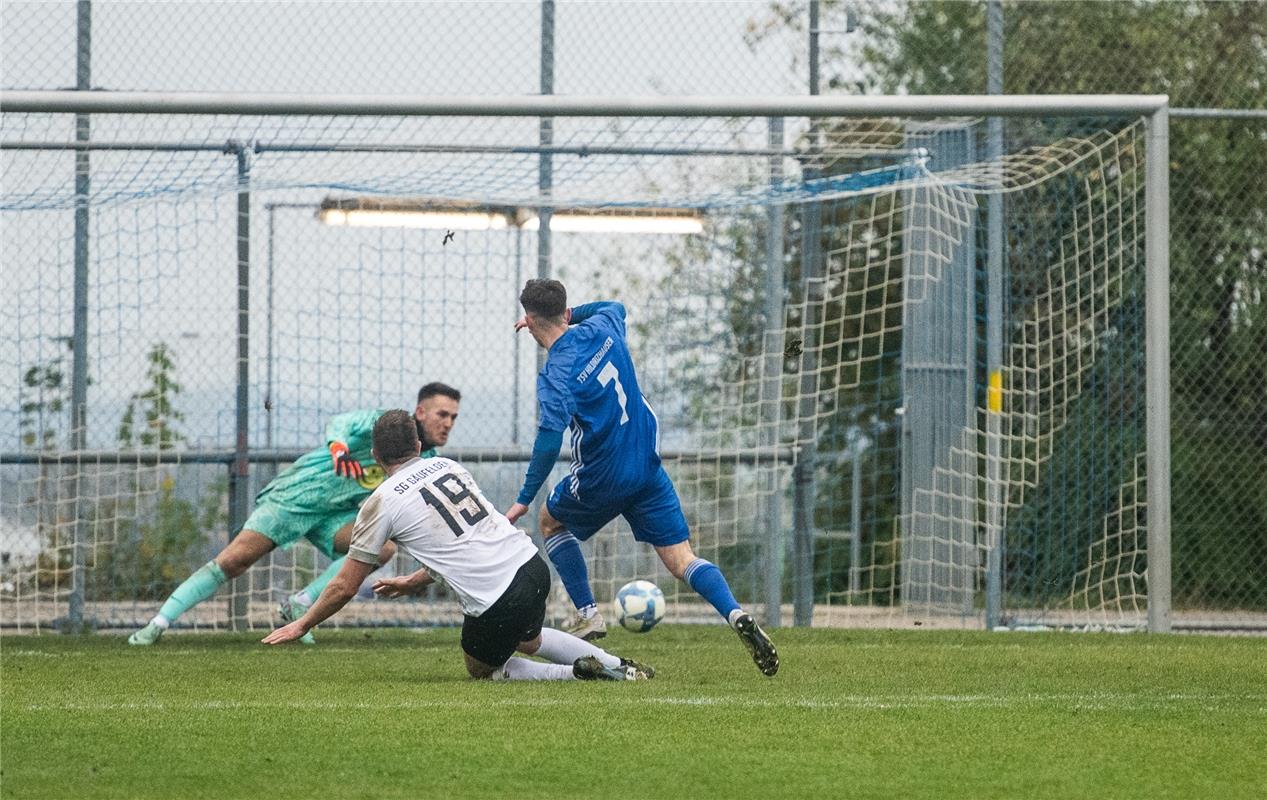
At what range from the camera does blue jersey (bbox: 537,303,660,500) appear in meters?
7.69

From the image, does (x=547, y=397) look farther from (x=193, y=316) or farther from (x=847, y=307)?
(x=847, y=307)

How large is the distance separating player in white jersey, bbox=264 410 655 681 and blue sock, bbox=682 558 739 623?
2.48 feet

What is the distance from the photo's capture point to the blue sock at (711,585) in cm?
747

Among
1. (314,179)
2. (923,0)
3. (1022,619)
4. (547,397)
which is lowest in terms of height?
(1022,619)

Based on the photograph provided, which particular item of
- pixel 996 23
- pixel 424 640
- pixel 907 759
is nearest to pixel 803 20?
pixel 996 23

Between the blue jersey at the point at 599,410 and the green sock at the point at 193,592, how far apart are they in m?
2.88

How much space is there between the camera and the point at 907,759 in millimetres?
5121

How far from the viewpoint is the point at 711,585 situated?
7555 mm

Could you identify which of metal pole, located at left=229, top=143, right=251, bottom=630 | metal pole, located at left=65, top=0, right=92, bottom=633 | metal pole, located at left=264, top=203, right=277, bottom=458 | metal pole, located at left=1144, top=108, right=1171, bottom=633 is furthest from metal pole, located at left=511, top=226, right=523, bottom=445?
metal pole, located at left=1144, top=108, right=1171, bottom=633

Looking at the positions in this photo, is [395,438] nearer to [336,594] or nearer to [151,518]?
[336,594]

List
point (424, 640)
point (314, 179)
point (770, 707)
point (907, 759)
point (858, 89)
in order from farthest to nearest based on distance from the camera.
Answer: point (858, 89)
point (314, 179)
point (424, 640)
point (770, 707)
point (907, 759)

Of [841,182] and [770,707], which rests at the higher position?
[841,182]

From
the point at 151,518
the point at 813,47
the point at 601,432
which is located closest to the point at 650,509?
Result: the point at 601,432

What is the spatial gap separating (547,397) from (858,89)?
900 centimetres
